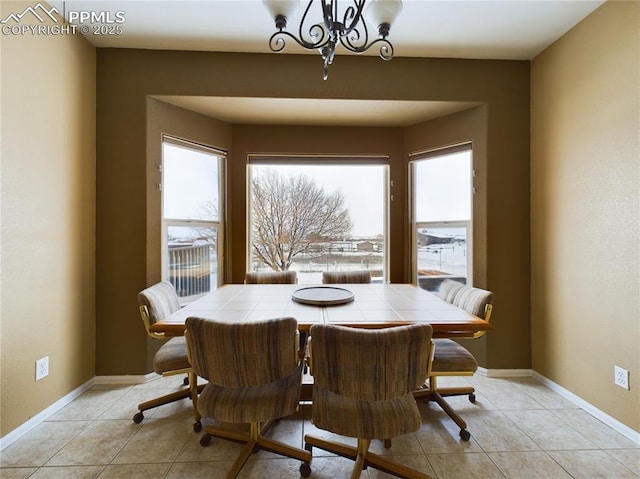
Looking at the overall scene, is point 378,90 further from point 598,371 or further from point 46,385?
point 46,385

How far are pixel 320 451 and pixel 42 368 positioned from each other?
190 centimetres

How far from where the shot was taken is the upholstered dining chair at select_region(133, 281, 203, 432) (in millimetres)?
1805

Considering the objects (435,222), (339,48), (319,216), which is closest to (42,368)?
(319,216)

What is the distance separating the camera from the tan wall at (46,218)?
175 cm

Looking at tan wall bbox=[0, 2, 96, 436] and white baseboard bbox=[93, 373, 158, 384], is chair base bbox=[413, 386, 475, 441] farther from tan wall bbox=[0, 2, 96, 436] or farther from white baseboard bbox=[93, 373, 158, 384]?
tan wall bbox=[0, 2, 96, 436]

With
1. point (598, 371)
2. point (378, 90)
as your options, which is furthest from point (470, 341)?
point (378, 90)

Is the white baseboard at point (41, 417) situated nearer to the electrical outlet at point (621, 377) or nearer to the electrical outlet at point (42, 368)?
the electrical outlet at point (42, 368)

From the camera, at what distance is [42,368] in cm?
195

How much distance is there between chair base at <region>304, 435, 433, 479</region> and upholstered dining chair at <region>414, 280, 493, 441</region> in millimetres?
483

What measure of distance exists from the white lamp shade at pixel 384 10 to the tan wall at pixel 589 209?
1.56 metres

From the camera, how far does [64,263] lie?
2.14 meters

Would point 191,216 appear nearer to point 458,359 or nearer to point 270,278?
point 270,278

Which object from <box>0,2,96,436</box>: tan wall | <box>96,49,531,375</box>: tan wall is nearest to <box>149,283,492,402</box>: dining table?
<box>96,49,531,375</box>: tan wall

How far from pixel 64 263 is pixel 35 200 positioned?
0.49 m
